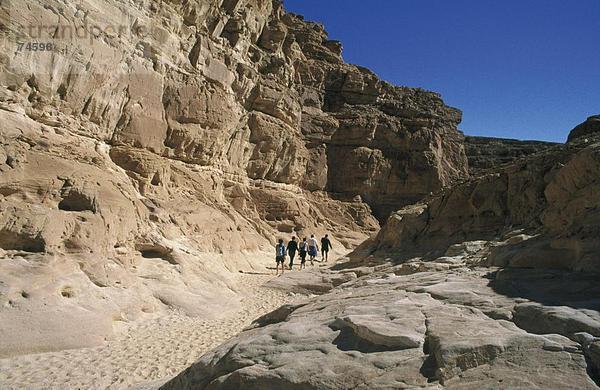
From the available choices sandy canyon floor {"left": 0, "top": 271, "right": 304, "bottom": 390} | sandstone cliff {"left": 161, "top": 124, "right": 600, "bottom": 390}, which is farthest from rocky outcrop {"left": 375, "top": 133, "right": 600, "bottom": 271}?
sandy canyon floor {"left": 0, "top": 271, "right": 304, "bottom": 390}

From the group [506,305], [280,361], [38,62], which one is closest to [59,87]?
[38,62]

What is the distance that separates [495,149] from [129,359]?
44702 mm

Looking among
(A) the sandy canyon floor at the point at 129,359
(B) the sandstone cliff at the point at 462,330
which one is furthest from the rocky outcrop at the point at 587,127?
(A) the sandy canyon floor at the point at 129,359

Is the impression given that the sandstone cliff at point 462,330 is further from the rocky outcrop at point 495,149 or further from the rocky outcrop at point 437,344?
the rocky outcrop at point 495,149

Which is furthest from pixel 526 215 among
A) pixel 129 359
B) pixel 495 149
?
pixel 495 149

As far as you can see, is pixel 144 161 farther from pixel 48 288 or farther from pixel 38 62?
pixel 48 288

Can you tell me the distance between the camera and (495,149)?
43.8 m

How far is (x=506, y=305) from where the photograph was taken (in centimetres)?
438

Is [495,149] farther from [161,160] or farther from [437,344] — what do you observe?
[437,344]

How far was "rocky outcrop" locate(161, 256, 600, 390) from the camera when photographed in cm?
306

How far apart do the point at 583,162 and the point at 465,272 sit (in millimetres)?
3271

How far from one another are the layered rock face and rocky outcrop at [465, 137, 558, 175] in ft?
43.5

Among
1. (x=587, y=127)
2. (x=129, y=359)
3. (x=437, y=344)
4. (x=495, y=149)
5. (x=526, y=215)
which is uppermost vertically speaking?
(x=495, y=149)

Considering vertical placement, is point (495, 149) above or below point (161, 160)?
above
